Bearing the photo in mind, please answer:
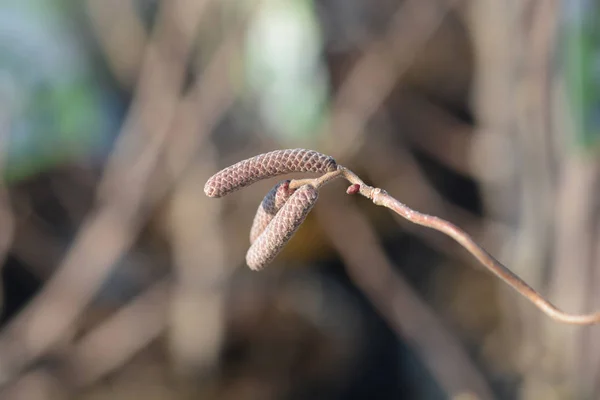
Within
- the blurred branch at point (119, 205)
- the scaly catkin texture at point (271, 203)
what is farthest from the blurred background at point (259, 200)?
the scaly catkin texture at point (271, 203)

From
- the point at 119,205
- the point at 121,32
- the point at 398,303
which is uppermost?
the point at 121,32

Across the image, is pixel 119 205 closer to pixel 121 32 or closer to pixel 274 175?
pixel 121 32

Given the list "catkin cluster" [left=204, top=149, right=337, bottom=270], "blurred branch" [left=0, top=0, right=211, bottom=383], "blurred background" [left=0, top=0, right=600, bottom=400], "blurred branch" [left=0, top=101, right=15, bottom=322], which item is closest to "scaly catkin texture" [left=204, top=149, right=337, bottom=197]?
"catkin cluster" [left=204, top=149, right=337, bottom=270]

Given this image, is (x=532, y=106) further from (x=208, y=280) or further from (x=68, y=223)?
(x=68, y=223)

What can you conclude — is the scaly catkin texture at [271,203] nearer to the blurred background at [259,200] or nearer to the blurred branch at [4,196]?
the blurred background at [259,200]

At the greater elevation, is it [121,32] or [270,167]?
[121,32]

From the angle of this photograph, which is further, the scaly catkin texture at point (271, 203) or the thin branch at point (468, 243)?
the scaly catkin texture at point (271, 203)

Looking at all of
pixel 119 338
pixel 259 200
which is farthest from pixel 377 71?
pixel 119 338

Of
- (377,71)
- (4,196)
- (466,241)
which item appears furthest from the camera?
(4,196)
